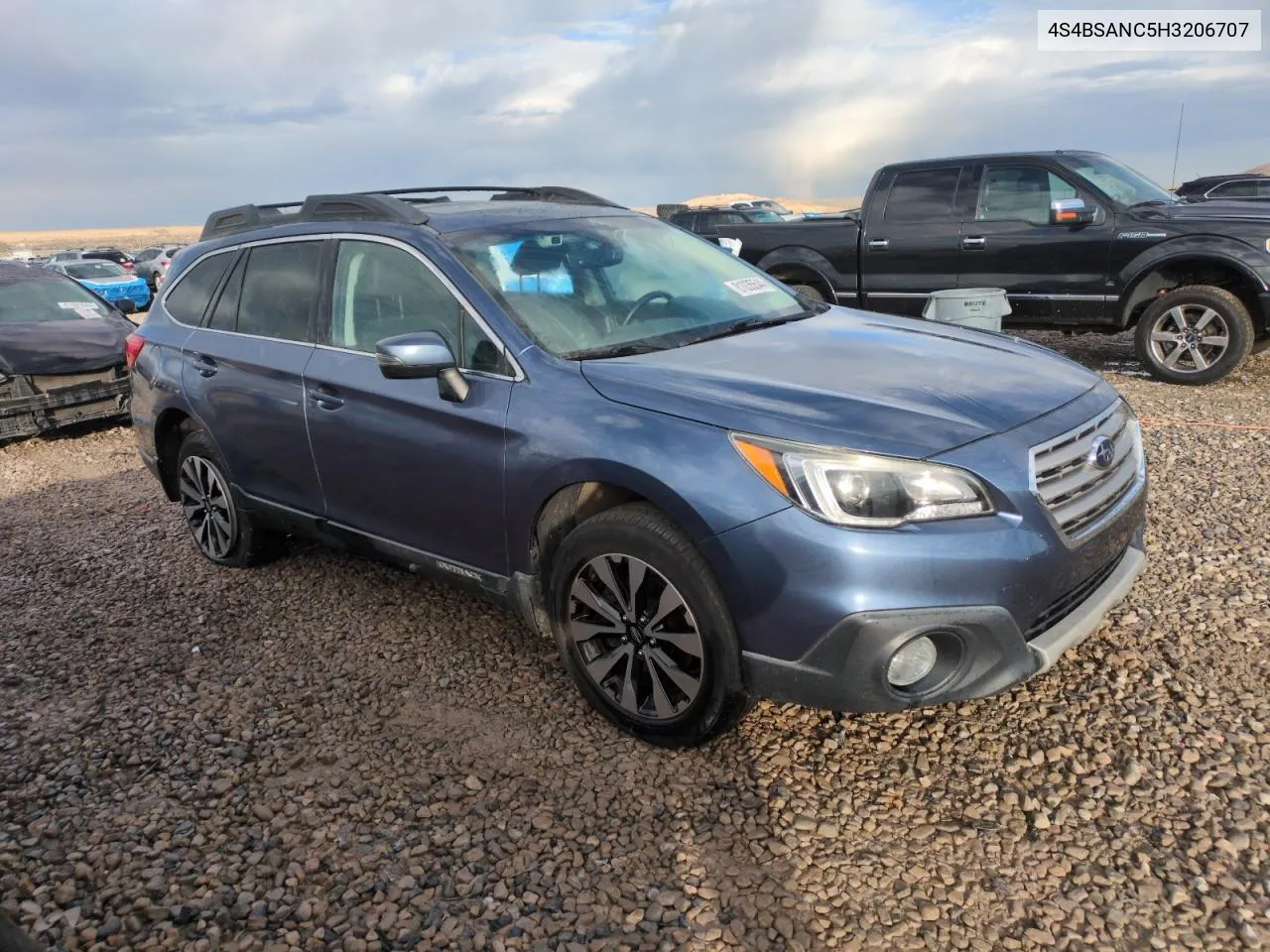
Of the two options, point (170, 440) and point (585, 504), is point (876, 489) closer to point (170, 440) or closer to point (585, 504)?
point (585, 504)

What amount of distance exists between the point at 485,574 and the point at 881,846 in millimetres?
1604

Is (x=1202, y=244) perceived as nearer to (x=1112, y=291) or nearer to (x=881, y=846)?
(x=1112, y=291)

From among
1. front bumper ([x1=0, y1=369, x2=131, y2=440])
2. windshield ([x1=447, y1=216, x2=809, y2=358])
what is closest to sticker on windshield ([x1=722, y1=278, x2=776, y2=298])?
windshield ([x1=447, y1=216, x2=809, y2=358])

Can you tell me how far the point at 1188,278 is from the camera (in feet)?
25.3

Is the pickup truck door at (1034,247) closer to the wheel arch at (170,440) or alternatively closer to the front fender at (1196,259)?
the front fender at (1196,259)

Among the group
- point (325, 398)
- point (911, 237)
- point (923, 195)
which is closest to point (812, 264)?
point (911, 237)

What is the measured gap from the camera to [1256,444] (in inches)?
234

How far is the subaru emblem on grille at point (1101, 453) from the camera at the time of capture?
2.82 m

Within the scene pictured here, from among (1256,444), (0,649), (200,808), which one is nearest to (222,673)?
(200,808)

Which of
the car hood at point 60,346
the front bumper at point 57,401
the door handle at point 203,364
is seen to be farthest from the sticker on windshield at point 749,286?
the car hood at point 60,346

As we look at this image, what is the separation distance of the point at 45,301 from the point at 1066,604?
983 cm

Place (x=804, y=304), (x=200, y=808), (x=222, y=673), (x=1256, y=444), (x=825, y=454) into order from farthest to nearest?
1. (x=1256, y=444)
2. (x=804, y=304)
3. (x=222, y=673)
4. (x=200, y=808)
5. (x=825, y=454)

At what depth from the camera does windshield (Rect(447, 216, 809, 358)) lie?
10.9ft

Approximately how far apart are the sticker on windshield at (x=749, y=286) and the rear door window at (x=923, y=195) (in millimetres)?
5197
